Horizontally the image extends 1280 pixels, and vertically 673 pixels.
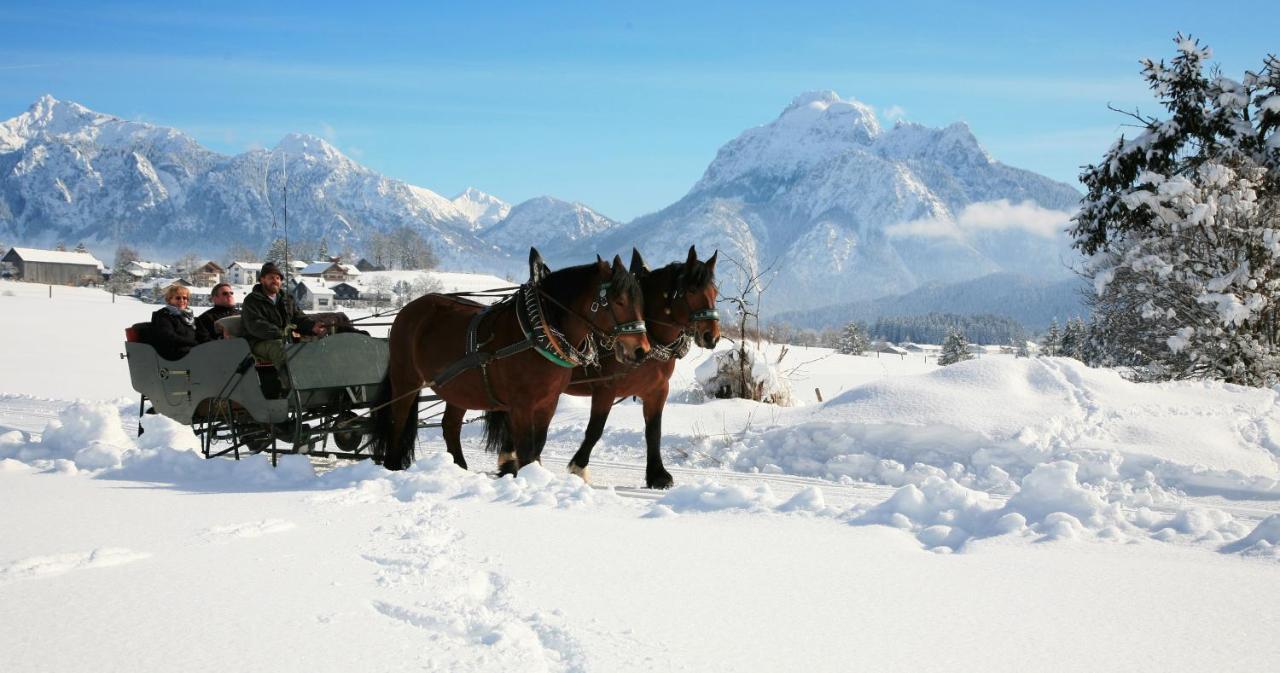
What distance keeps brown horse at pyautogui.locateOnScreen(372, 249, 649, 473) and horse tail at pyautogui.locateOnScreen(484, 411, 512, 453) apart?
385 mm

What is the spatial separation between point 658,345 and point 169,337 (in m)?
4.67

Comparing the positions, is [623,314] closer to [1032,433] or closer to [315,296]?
[1032,433]

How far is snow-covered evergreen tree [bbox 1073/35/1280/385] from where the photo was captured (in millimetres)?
13570

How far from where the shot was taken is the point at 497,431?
8242 millimetres

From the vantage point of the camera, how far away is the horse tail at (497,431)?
807 centimetres

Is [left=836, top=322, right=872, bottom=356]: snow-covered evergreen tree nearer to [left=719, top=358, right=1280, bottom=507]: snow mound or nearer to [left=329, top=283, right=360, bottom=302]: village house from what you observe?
[left=329, top=283, right=360, bottom=302]: village house

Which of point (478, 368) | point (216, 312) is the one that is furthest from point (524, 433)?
point (216, 312)

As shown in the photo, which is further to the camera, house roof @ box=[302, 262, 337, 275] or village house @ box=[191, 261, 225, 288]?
house roof @ box=[302, 262, 337, 275]

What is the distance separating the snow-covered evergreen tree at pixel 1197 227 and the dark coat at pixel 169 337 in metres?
13.5

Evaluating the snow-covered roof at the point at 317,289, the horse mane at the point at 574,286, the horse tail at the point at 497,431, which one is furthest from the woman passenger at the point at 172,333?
the snow-covered roof at the point at 317,289

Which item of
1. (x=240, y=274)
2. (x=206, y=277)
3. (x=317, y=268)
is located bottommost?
(x=206, y=277)

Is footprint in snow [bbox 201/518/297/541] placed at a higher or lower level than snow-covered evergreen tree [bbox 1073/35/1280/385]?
lower

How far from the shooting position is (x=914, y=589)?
374 centimetres

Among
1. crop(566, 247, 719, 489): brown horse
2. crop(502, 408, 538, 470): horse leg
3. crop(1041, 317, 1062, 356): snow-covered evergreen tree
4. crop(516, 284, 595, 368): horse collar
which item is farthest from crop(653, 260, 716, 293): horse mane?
crop(1041, 317, 1062, 356): snow-covered evergreen tree
